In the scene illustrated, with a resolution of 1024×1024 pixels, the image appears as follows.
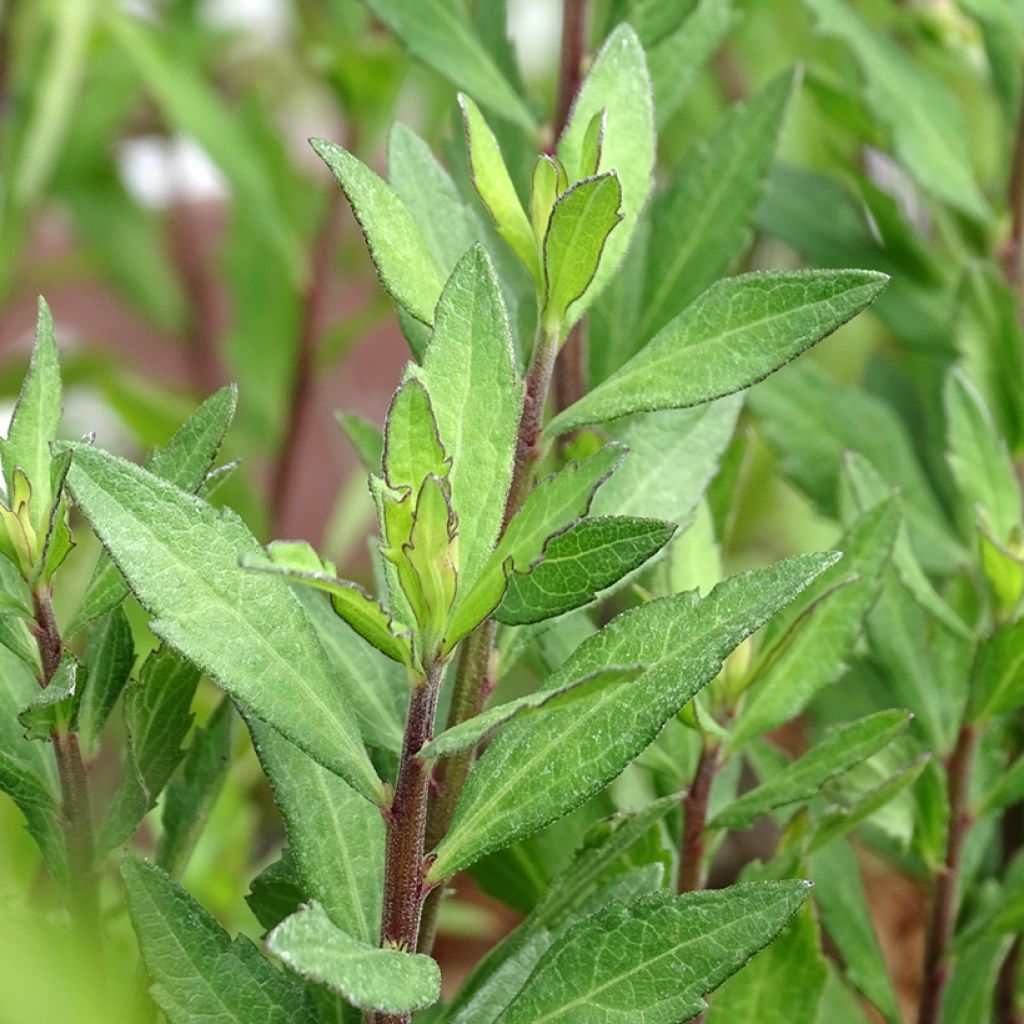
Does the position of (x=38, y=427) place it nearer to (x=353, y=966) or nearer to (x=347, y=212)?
(x=353, y=966)

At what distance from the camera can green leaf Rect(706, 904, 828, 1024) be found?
380 millimetres

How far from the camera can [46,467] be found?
1.10ft

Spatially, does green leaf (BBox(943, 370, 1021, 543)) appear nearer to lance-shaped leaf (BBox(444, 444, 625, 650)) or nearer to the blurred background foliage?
the blurred background foliage

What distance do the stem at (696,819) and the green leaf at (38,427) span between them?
180mm

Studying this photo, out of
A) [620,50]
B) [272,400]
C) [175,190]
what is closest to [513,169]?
[620,50]

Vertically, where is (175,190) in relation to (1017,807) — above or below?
above

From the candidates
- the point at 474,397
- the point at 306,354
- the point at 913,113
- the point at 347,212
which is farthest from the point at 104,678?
the point at 347,212

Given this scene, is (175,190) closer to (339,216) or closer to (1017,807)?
(339,216)

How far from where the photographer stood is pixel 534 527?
Answer: 0.29 metres

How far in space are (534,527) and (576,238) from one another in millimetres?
67

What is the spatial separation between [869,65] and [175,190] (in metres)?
0.67

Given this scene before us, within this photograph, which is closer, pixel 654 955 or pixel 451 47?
pixel 654 955

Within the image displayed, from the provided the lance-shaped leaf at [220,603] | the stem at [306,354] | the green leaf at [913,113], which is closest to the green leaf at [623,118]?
the lance-shaped leaf at [220,603]

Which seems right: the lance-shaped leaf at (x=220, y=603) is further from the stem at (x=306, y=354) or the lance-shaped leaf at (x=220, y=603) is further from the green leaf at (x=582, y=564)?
the stem at (x=306, y=354)
